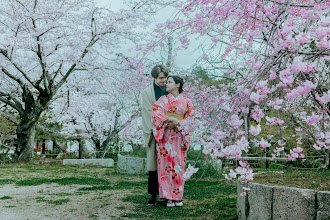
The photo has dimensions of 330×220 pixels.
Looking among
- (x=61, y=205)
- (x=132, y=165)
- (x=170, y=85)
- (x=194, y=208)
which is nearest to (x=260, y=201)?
(x=194, y=208)

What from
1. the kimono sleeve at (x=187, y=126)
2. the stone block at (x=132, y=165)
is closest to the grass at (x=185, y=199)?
the kimono sleeve at (x=187, y=126)

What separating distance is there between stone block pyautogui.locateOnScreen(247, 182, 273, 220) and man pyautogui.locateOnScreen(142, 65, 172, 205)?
1.67 metres

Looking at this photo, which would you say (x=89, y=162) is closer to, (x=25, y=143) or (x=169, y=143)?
(x=25, y=143)

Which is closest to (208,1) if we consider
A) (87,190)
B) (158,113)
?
(158,113)

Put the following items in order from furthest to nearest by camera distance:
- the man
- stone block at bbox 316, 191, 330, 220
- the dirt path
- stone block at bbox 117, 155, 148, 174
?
stone block at bbox 117, 155, 148, 174, the man, the dirt path, stone block at bbox 316, 191, 330, 220

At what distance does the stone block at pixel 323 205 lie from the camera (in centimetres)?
241

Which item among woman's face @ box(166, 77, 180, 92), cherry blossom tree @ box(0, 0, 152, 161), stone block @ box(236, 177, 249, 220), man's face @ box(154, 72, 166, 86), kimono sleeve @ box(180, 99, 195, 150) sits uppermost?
cherry blossom tree @ box(0, 0, 152, 161)

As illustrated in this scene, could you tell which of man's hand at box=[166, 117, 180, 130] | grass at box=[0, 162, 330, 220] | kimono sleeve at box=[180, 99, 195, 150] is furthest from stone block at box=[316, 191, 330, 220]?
man's hand at box=[166, 117, 180, 130]

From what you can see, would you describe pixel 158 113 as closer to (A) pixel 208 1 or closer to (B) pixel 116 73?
(A) pixel 208 1

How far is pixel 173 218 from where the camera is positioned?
354cm

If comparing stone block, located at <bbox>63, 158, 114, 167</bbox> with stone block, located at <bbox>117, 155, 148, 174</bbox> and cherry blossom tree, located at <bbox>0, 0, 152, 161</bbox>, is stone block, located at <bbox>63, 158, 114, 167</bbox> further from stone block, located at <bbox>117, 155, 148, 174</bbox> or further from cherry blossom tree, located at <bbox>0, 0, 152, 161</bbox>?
stone block, located at <bbox>117, 155, 148, 174</bbox>

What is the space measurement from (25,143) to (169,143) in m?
10.1

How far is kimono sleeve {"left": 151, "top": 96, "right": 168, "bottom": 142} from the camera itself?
4277 millimetres

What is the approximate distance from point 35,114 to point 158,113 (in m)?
9.33
